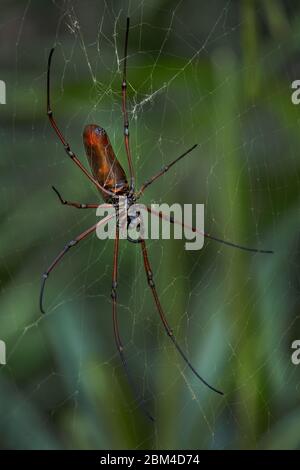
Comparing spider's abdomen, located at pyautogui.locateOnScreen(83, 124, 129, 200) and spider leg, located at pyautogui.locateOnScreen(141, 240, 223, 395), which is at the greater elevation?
spider's abdomen, located at pyautogui.locateOnScreen(83, 124, 129, 200)

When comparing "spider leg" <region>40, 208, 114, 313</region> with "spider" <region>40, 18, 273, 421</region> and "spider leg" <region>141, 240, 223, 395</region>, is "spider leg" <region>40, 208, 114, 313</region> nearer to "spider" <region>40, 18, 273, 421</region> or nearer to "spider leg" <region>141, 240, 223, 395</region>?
"spider" <region>40, 18, 273, 421</region>

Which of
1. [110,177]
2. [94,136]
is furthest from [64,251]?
[94,136]

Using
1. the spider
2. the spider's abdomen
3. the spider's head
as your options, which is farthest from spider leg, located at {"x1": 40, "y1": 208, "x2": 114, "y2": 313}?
the spider's head

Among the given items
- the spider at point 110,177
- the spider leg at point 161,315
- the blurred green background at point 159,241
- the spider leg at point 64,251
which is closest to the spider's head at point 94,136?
the spider at point 110,177

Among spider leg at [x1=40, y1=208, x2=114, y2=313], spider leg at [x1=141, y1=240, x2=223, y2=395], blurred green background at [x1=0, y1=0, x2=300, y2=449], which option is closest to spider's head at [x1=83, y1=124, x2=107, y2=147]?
blurred green background at [x1=0, y1=0, x2=300, y2=449]

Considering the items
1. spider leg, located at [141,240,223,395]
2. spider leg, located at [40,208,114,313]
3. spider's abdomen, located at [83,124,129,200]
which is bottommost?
spider leg, located at [141,240,223,395]

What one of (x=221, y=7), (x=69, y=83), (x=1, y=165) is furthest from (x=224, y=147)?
(x=221, y=7)
